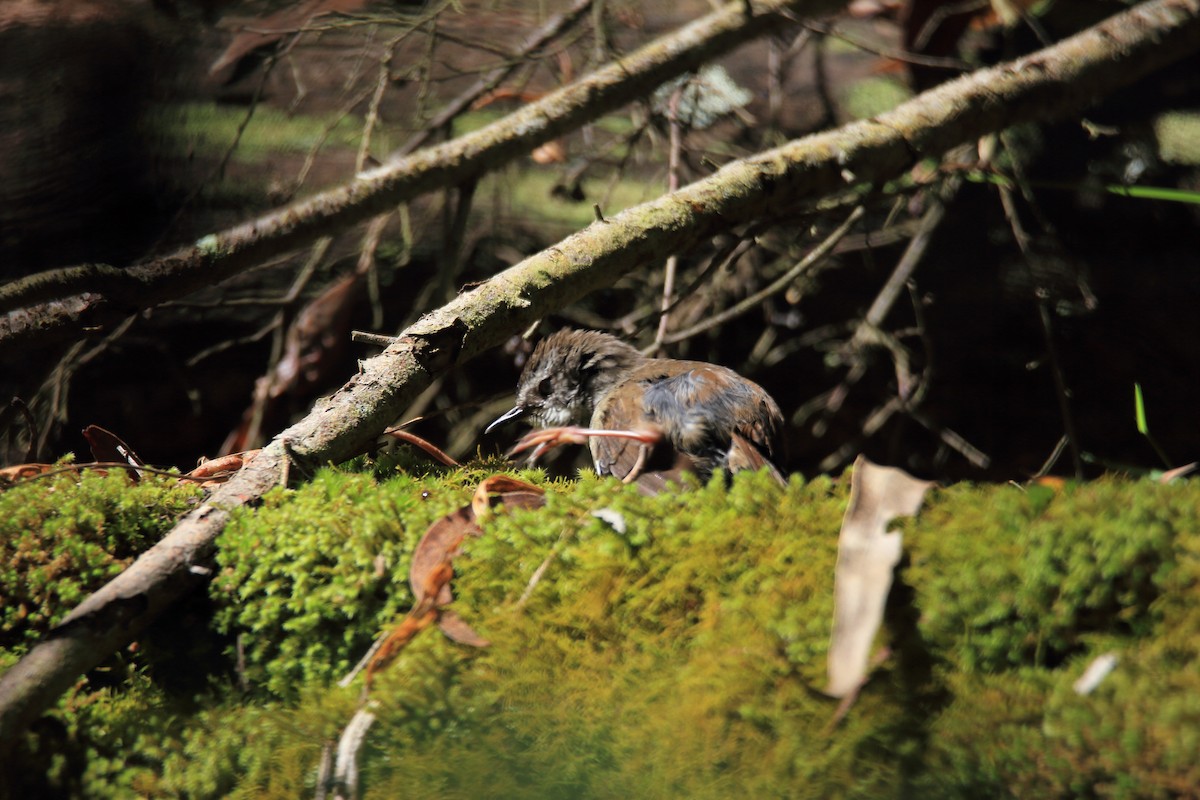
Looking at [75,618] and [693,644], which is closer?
[693,644]

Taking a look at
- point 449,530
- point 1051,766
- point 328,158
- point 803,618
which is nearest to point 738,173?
point 449,530

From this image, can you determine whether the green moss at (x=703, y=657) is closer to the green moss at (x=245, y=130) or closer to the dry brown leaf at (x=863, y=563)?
the dry brown leaf at (x=863, y=563)

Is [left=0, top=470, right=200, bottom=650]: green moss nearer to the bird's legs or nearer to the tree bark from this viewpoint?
the tree bark

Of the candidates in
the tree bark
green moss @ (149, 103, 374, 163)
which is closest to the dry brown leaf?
the tree bark

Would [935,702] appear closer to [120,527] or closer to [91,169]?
[120,527]

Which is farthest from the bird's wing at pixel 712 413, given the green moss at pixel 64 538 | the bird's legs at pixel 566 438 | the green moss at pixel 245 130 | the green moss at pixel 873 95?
the green moss at pixel 873 95

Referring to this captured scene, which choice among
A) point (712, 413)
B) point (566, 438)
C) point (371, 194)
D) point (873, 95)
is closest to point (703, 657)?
point (566, 438)
